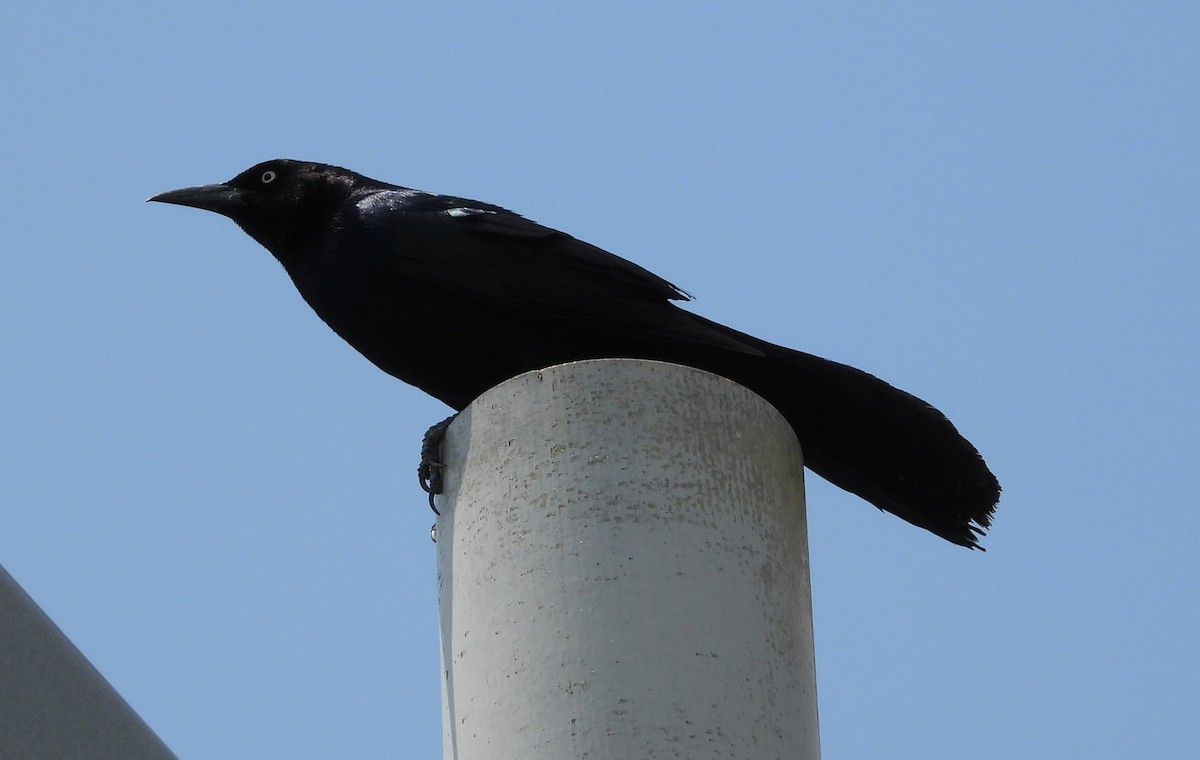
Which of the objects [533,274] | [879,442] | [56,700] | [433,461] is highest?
[533,274]

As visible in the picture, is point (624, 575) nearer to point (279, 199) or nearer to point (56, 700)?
point (56, 700)

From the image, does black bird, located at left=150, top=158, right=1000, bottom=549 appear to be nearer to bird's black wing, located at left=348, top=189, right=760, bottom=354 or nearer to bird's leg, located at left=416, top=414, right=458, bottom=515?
bird's black wing, located at left=348, top=189, right=760, bottom=354

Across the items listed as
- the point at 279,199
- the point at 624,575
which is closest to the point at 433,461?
the point at 624,575

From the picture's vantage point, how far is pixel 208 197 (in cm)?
805

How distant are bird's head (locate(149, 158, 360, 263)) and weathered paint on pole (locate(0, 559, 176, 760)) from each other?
3880 mm

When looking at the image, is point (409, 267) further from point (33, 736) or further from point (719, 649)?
point (33, 736)

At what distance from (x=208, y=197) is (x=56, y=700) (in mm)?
4700

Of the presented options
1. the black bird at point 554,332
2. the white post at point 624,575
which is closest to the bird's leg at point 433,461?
the white post at point 624,575

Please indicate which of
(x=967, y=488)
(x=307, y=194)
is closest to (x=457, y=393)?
(x=307, y=194)

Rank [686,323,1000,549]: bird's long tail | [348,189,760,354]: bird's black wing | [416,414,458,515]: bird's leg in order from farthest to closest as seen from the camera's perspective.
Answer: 1. [348,189,760,354]: bird's black wing
2. [686,323,1000,549]: bird's long tail
3. [416,414,458,515]: bird's leg

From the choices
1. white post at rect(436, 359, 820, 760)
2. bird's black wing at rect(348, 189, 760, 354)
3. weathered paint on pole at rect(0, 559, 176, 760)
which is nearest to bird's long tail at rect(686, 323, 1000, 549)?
bird's black wing at rect(348, 189, 760, 354)

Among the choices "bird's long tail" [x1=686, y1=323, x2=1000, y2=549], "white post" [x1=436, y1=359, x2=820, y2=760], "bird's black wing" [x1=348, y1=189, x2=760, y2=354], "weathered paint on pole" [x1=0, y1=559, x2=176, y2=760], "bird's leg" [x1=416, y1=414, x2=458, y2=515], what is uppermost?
"bird's black wing" [x1=348, y1=189, x2=760, y2=354]

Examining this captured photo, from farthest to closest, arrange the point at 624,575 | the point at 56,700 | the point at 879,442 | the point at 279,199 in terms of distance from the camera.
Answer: the point at 279,199
the point at 879,442
the point at 624,575
the point at 56,700

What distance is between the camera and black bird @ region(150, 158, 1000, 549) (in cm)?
621
